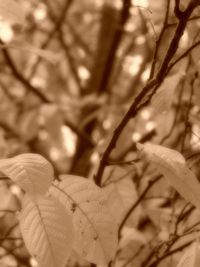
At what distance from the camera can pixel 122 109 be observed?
2.83 m

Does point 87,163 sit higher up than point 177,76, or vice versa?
point 177,76

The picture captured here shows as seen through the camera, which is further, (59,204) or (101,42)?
(101,42)

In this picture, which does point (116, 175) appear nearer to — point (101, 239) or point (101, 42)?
point (101, 239)

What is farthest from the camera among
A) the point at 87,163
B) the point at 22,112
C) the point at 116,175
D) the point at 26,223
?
the point at 22,112

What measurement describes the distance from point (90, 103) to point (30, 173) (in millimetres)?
2123

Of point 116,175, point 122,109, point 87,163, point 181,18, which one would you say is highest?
point 181,18

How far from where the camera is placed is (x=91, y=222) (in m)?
1.11

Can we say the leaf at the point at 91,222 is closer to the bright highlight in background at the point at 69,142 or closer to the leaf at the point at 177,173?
the leaf at the point at 177,173

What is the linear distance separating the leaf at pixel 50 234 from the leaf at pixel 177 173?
0.66ft

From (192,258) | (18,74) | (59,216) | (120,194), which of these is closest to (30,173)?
(59,216)

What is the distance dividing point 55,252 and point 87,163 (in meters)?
1.81

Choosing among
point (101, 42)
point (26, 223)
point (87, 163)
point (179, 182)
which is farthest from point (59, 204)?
point (101, 42)

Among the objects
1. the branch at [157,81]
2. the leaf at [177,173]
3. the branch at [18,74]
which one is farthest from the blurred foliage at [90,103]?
the leaf at [177,173]

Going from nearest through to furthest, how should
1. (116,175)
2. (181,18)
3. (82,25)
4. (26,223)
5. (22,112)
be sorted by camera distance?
(181,18) < (26,223) < (116,175) < (22,112) < (82,25)
